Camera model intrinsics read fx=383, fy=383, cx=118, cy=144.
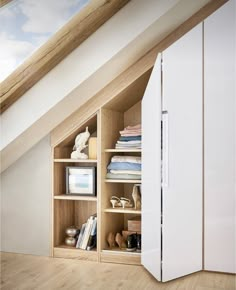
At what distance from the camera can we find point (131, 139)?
334 centimetres

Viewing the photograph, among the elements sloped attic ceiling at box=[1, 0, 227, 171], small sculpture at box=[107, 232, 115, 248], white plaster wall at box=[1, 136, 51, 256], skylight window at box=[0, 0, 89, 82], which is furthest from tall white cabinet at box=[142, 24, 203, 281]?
white plaster wall at box=[1, 136, 51, 256]

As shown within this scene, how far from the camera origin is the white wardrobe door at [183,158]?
2.71m

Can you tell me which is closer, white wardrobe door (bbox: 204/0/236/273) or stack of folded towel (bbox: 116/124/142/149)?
white wardrobe door (bbox: 204/0/236/273)

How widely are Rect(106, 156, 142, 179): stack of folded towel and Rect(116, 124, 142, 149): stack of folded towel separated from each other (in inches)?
4.2

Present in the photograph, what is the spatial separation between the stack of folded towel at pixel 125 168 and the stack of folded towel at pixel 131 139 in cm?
11

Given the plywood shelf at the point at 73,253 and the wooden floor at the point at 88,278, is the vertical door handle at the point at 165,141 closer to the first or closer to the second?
the wooden floor at the point at 88,278

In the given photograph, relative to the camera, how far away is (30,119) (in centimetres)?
298

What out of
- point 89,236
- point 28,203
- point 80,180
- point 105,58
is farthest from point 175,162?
point 28,203

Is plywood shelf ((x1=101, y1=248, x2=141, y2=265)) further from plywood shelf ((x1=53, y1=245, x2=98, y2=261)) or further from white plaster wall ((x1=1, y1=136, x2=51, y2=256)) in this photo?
white plaster wall ((x1=1, y1=136, x2=51, y2=256))

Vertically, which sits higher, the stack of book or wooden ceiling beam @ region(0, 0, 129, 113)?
wooden ceiling beam @ region(0, 0, 129, 113)

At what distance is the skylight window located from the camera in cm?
225

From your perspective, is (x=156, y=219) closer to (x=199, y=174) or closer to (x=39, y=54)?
(x=199, y=174)

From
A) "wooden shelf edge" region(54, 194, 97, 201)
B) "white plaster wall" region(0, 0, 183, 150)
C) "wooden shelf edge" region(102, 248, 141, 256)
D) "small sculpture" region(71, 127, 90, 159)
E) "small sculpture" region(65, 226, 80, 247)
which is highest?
"white plaster wall" region(0, 0, 183, 150)

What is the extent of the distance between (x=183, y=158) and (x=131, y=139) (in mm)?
676
